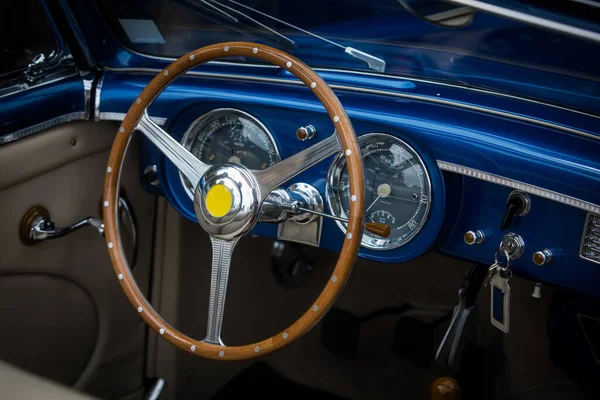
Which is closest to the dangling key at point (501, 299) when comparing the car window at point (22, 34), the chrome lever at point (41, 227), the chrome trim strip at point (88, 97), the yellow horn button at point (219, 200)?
the yellow horn button at point (219, 200)

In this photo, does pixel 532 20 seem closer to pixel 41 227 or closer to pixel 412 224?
pixel 412 224

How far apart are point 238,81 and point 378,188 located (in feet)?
1.55

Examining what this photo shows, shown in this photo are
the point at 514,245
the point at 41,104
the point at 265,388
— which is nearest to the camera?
the point at 514,245

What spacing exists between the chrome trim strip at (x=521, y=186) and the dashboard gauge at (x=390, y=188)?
8 cm

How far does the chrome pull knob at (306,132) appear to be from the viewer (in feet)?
5.12

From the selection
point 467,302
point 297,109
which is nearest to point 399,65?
point 297,109

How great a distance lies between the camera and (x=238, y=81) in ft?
5.71

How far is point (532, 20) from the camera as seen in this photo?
1.25 metres

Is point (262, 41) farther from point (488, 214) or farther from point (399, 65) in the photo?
point (488, 214)

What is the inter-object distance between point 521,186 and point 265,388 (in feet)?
4.36

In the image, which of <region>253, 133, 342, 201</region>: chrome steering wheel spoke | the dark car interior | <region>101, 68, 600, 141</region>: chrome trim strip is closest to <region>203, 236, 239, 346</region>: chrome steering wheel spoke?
the dark car interior

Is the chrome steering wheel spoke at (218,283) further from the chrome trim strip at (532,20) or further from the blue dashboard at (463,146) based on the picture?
the chrome trim strip at (532,20)

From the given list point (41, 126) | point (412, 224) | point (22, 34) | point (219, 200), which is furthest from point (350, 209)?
point (22, 34)

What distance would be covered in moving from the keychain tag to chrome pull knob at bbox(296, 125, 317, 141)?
0.53 m
